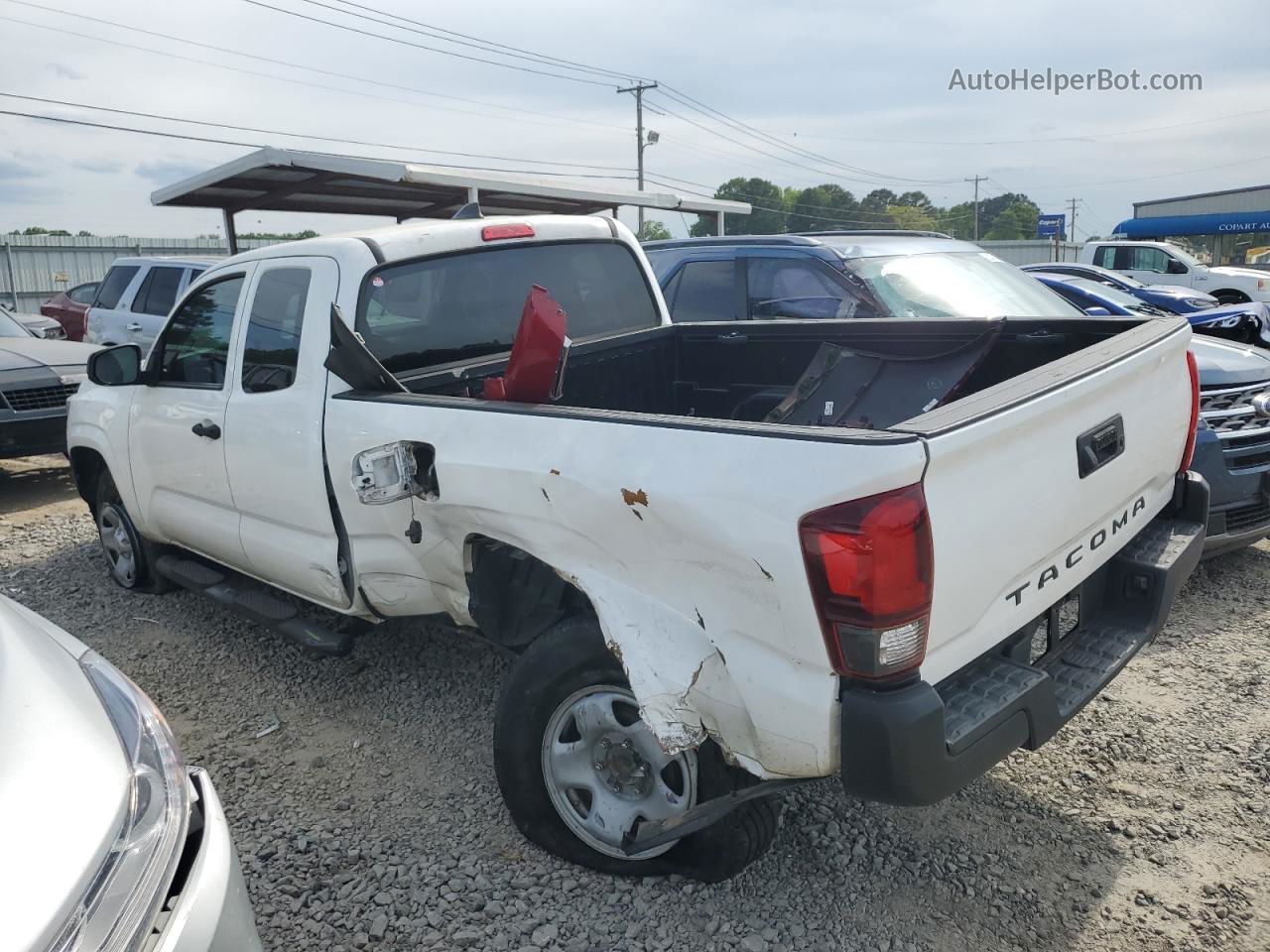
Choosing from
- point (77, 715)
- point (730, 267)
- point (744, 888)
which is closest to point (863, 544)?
point (744, 888)

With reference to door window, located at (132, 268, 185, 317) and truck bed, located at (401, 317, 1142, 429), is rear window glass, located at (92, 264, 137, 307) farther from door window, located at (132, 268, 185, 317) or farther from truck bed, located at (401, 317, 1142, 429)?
truck bed, located at (401, 317, 1142, 429)

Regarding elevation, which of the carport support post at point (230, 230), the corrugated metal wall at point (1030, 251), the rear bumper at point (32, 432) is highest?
the corrugated metal wall at point (1030, 251)

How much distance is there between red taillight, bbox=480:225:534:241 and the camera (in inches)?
156

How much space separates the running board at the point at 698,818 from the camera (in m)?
2.41

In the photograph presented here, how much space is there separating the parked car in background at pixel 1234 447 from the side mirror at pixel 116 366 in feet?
16.9

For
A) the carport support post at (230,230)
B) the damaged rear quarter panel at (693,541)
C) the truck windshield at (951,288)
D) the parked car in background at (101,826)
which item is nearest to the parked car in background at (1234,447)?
the truck windshield at (951,288)

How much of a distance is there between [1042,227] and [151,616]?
44.5m

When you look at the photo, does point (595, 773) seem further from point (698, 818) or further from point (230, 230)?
point (230, 230)

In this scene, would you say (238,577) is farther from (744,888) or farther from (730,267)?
(730,267)

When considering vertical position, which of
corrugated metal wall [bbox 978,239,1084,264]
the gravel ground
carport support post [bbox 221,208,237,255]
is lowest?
the gravel ground

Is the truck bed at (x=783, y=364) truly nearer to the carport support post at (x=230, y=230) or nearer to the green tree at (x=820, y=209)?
the carport support post at (x=230, y=230)

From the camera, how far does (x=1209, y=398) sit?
505 cm

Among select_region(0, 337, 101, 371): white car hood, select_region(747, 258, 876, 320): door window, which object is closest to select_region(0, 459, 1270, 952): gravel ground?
select_region(747, 258, 876, 320): door window

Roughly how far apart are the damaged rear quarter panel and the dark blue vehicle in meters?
3.37
